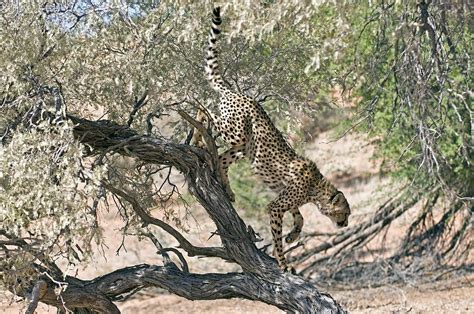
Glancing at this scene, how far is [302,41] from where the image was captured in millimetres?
9719

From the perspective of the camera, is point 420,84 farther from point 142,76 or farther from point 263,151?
point 142,76

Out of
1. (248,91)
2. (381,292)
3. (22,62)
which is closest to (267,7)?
(22,62)

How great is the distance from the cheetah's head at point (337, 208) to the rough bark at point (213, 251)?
48.8 inches

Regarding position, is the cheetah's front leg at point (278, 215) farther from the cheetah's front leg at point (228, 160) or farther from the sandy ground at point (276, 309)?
the sandy ground at point (276, 309)

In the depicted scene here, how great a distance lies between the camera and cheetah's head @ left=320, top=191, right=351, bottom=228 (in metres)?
9.17

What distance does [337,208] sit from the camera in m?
9.21

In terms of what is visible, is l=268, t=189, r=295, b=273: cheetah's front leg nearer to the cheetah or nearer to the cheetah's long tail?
the cheetah

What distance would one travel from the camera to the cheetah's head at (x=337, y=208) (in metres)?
9.17

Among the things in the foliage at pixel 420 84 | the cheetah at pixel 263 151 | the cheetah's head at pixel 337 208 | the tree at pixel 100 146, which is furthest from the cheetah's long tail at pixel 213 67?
the cheetah's head at pixel 337 208

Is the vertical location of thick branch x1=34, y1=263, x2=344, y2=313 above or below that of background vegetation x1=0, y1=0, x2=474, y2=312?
below

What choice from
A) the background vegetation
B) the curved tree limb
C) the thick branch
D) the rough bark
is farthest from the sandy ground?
the curved tree limb

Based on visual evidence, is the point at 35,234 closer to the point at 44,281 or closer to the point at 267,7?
the point at 44,281

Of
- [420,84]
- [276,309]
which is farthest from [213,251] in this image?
[276,309]

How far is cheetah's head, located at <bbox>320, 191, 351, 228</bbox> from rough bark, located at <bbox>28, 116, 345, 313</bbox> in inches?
48.8
